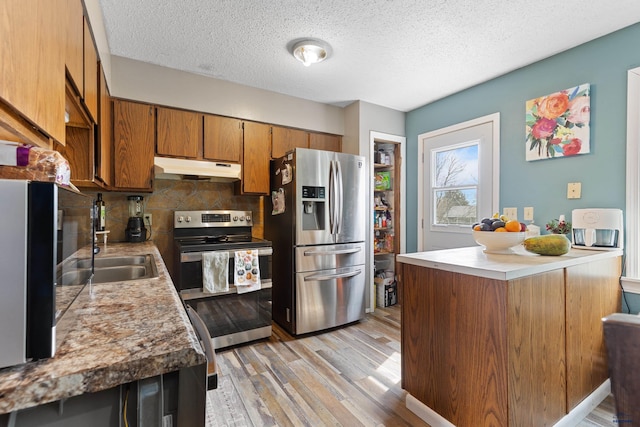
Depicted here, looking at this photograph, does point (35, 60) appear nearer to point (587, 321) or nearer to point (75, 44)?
point (75, 44)

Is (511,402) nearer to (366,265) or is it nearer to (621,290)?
(621,290)

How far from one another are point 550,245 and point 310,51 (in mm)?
2066

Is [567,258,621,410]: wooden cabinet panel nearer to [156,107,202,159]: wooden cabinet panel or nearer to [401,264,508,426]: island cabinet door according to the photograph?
[401,264,508,426]: island cabinet door

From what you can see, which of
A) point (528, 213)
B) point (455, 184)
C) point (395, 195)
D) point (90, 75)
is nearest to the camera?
point (90, 75)

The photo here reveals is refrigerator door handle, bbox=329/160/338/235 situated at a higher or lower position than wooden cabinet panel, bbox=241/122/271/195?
lower

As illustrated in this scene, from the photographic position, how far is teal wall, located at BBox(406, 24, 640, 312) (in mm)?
1981

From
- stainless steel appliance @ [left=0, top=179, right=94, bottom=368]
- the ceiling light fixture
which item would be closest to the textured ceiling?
the ceiling light fixture

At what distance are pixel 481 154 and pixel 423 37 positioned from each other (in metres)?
1.32

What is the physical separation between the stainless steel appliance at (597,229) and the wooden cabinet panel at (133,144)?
3316mm

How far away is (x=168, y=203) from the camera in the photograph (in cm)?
276

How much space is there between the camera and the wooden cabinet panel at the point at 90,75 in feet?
4.59

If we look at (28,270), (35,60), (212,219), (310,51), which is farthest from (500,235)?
(212,219)

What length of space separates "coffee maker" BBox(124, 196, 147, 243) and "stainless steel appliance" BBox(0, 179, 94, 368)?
2233mm

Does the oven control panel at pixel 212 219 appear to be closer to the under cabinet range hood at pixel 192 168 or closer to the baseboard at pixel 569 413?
the under cabinet range hood at pixel 192 168
